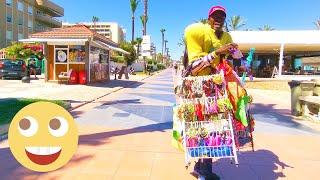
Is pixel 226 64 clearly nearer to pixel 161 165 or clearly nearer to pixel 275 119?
pixel 161 165

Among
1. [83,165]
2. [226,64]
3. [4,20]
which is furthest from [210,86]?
[4,20]

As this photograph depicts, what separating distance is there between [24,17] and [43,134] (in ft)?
212

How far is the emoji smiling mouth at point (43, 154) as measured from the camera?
2.89 metres

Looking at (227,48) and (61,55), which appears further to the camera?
(61,55)

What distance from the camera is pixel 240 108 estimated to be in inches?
159

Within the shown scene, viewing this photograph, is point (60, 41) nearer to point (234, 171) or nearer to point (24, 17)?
point (234, 171)

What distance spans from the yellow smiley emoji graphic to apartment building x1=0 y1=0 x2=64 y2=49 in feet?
180

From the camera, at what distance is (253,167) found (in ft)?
17.2

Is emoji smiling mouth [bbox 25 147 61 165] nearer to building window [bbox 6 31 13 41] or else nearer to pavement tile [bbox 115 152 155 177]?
pavement tile [bbox 115 152 155 177]

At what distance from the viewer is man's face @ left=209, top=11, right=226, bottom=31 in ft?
13.5

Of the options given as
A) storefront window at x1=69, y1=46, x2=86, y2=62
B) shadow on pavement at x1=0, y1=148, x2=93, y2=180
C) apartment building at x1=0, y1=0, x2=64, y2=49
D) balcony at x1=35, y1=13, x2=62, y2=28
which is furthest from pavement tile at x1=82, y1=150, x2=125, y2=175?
balcony at x1=35, y1=13, x2=62, y2=28

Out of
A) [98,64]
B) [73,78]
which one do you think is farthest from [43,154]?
[98,64]

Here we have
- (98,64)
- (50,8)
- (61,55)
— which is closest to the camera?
(61,55)

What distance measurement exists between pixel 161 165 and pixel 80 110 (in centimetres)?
589
